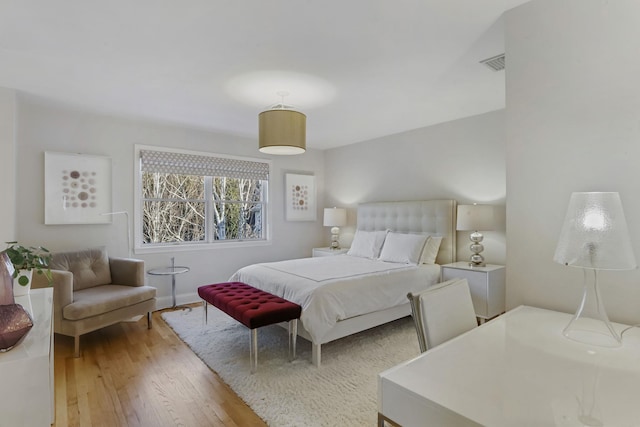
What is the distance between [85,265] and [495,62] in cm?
431

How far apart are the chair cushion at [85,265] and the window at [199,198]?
52 cm

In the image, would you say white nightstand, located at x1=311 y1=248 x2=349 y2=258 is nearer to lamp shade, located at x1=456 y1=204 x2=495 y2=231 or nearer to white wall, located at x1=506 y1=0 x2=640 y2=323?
lamp shade, located at x1=456 y1=204 x2=495 y2=231

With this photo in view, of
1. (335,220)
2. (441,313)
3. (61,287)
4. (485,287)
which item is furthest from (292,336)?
(335,220)

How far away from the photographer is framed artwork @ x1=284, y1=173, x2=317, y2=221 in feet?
17.4

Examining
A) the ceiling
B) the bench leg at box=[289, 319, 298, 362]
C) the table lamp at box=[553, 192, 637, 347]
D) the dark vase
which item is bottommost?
the bench leg at box=[289, 319, 298, 362]

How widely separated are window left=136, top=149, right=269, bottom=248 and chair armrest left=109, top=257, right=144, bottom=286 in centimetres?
49

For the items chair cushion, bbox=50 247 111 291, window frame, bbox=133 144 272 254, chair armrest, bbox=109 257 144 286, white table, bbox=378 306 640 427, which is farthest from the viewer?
window frame, bbox=133 144 272 254

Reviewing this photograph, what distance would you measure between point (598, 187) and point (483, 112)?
2.49 m

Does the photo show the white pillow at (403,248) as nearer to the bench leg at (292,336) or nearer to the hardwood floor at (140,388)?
the bench leg at (292,336)

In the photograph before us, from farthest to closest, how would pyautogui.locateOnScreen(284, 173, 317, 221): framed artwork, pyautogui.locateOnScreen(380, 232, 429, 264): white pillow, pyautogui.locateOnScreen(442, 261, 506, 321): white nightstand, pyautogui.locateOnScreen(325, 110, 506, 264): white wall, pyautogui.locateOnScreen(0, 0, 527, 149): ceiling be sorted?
pyautogui.locateOnScreen(284, 173, 317, 221): framed artwork, pyautogui.locateOnScreen(380, 232, 429, 264): white pillow, pyautogui.locateOnScreen(325, 110, 506, 264): white wall, pyautogui.locateOnScreen(442, 261, 506, 321): white nightstand, pyautogui.locateOnScreen(0, 0, 527, 149): ceiling

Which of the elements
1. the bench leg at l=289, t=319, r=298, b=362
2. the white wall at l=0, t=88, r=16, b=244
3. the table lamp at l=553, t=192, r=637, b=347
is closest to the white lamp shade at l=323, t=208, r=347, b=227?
the bench leg at l=289, t=319, r=298, b=362

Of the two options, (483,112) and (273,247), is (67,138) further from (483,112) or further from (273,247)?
(483,112)

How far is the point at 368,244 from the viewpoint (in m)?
4.39

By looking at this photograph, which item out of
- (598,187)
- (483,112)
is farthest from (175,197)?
(598,187)
